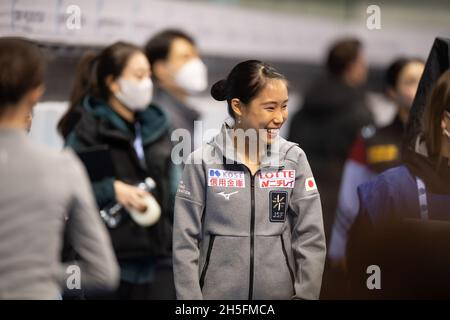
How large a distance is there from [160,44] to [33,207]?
1.43 meters

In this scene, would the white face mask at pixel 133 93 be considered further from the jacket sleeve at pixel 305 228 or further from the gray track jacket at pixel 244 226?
the jacket sleeve at pixel 305 228

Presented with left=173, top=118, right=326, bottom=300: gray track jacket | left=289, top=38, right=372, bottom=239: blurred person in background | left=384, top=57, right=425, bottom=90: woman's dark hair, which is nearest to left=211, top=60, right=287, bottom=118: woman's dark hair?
left=173, top=118, right=326, bottom=300: gray track jacket


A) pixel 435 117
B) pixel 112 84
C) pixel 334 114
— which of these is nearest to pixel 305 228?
pixel 435 117

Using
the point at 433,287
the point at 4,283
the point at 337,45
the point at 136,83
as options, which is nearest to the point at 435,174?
the point at 433,287

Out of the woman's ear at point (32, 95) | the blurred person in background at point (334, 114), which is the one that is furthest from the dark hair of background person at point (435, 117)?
the woman's ear at point (32, 95)

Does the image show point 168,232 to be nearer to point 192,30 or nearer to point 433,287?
point 433,287

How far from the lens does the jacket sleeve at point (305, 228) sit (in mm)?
2650

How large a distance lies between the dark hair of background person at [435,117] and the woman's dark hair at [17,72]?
132cm

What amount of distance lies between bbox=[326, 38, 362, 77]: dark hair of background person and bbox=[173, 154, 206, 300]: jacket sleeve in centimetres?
217

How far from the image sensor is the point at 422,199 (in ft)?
9.59

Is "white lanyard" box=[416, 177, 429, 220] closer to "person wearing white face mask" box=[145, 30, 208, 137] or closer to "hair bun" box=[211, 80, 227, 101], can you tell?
"hair bun" box=[211, 80, 227, 101]

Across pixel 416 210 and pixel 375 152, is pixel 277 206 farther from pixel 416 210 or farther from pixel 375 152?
pixel 375 152
